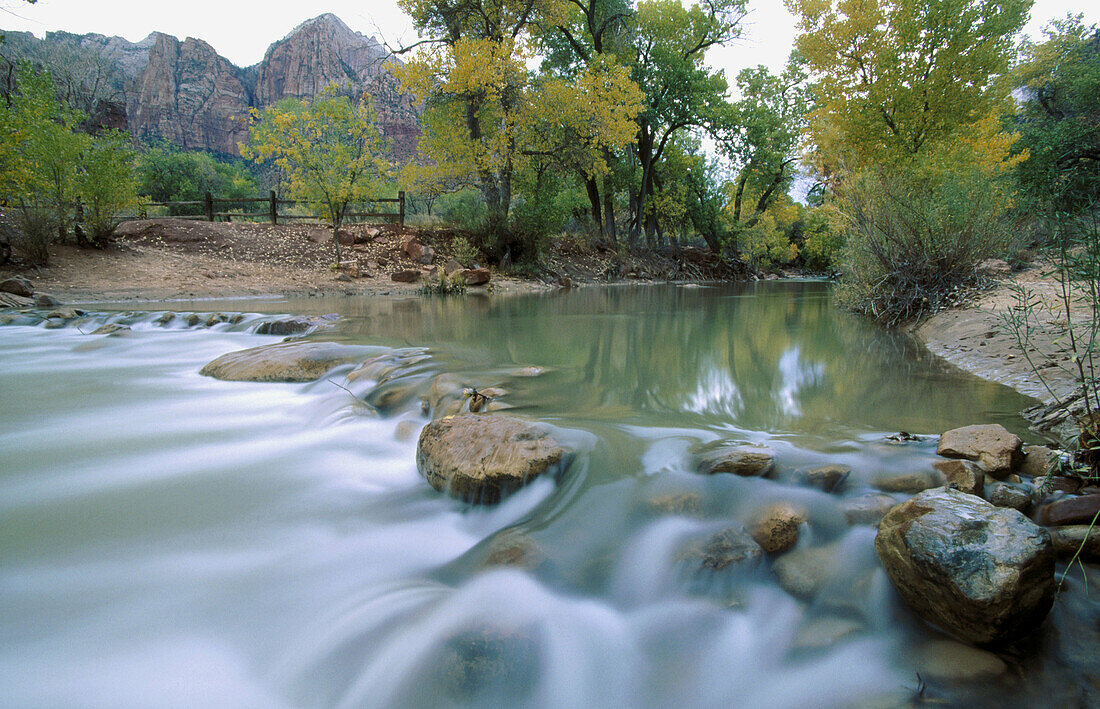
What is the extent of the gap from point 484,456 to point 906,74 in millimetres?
13040

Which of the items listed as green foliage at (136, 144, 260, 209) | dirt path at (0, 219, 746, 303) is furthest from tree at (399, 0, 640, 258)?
green foliage at (136, 144, 260, 209)

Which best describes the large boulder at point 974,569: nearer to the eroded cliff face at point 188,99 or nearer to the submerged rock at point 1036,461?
the submerged rock at point 1036,461

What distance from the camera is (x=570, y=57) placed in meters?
23.2

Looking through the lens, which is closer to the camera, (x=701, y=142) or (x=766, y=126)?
(x=766, y=126)

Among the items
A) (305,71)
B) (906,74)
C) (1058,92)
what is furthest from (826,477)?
(305,71)

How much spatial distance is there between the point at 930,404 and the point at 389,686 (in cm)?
412

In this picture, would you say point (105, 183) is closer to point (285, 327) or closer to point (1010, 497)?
point (285, 327)

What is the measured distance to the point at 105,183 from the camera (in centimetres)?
1318

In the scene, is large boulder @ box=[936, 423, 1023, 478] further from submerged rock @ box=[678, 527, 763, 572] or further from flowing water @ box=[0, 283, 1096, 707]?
submerged rock @ box=[678, 527, 763, 572]

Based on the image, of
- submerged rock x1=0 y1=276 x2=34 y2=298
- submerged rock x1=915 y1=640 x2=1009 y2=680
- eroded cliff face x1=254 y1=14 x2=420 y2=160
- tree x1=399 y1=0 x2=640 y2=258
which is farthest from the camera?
eroded cliff face x1=254 y1=14 x2=420 y2=160

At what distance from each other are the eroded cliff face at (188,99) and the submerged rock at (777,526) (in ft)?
349

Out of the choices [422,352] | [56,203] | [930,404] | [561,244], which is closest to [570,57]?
[561,244]

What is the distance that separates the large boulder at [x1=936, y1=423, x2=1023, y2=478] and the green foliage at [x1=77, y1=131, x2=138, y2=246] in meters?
17.1

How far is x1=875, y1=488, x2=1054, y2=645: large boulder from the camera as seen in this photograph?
171 cm
